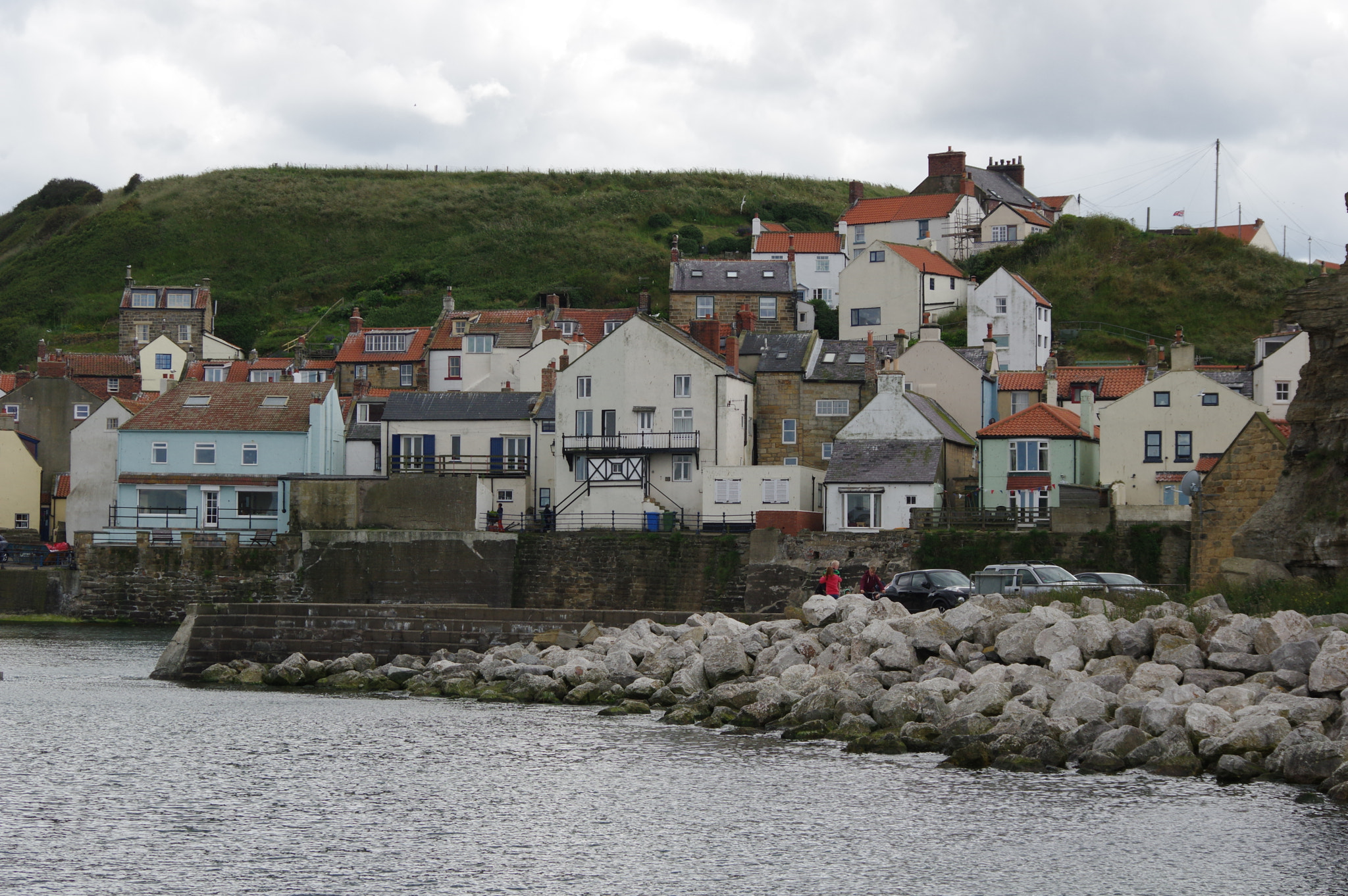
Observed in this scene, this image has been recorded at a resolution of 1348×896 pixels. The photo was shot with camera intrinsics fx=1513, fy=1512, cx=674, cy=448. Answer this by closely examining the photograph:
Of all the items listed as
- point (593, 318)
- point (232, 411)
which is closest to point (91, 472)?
point (232, 411)

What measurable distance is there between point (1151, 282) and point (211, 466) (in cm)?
5262

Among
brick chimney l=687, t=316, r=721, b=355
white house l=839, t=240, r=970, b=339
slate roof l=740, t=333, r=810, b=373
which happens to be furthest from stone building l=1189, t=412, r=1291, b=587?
white house l=839, t=240, r=970, b=339

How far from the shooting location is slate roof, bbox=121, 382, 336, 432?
62844 mm

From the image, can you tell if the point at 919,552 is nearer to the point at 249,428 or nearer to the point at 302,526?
the point at 302,526

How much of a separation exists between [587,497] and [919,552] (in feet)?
48.0

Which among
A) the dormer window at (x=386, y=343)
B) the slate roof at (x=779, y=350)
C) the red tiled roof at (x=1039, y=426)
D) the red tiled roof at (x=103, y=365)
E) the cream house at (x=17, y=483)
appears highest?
the dormer window at (x=386, y=343)

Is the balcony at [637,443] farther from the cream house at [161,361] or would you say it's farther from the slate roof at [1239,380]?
the cream house at [161,361]

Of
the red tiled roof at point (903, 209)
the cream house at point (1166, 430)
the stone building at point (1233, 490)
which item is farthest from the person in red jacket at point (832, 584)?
the red tiled roof at point (903, 209)

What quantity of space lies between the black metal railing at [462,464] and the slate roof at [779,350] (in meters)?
10.6

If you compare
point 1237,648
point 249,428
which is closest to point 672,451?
point 249,428

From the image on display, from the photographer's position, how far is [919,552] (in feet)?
169

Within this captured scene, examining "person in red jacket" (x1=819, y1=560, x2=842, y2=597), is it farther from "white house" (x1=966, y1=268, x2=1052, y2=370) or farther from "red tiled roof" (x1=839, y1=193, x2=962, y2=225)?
"red tiled roof" (x1=839, y1=193, x2=962, y2=225)

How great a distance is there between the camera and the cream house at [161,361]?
3460 inches

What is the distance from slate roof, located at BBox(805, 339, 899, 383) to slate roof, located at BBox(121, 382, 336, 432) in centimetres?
2127
